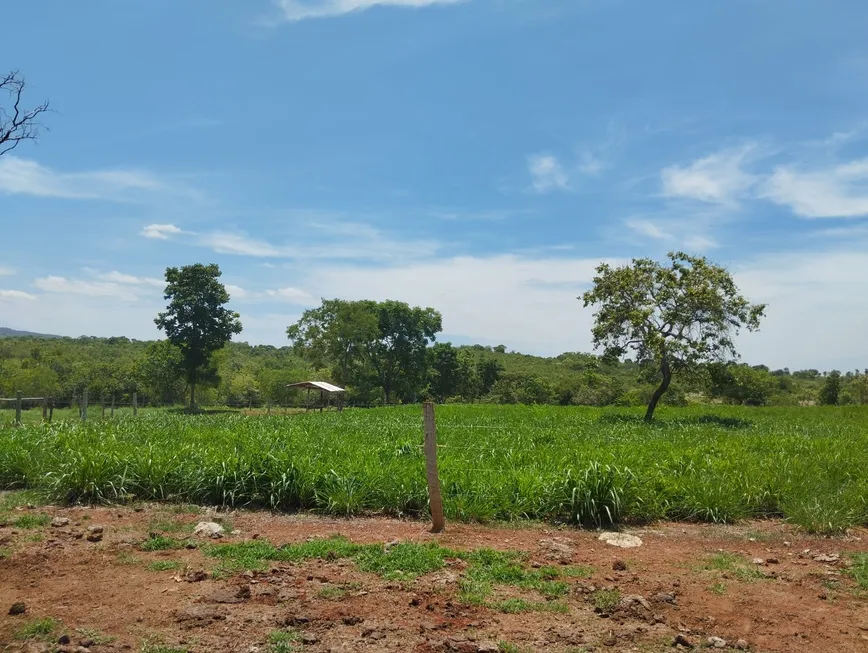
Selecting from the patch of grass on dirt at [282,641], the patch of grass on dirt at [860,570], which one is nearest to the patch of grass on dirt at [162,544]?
the patch of grass on dirt at [282,641]

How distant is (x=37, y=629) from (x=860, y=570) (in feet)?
22.6

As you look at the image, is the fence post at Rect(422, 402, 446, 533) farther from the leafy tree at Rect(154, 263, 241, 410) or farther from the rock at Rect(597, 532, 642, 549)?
the leafy tree at Rect(154, 263, 241, 410)

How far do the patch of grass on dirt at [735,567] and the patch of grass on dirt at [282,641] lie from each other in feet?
13.0

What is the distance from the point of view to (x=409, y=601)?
4.53m

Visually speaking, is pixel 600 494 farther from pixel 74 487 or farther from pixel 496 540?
pixel 74 487

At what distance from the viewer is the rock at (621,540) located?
6.66 metres

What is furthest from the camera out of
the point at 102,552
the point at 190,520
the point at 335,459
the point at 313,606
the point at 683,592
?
the point at 335,459

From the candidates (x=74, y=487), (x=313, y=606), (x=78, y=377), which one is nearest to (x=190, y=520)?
(x=74, y=487)

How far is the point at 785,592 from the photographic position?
5039mm

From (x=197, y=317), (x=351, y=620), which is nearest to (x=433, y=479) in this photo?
(x=351, y=620)

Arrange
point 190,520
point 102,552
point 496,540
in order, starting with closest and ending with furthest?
point 102,552 → point 496,540 → point 190,520

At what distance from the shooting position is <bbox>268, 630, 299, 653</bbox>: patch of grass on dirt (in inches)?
147

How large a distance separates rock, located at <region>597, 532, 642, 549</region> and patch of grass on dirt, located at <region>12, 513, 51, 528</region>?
6.56 metres

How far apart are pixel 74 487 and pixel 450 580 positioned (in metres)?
6.28
